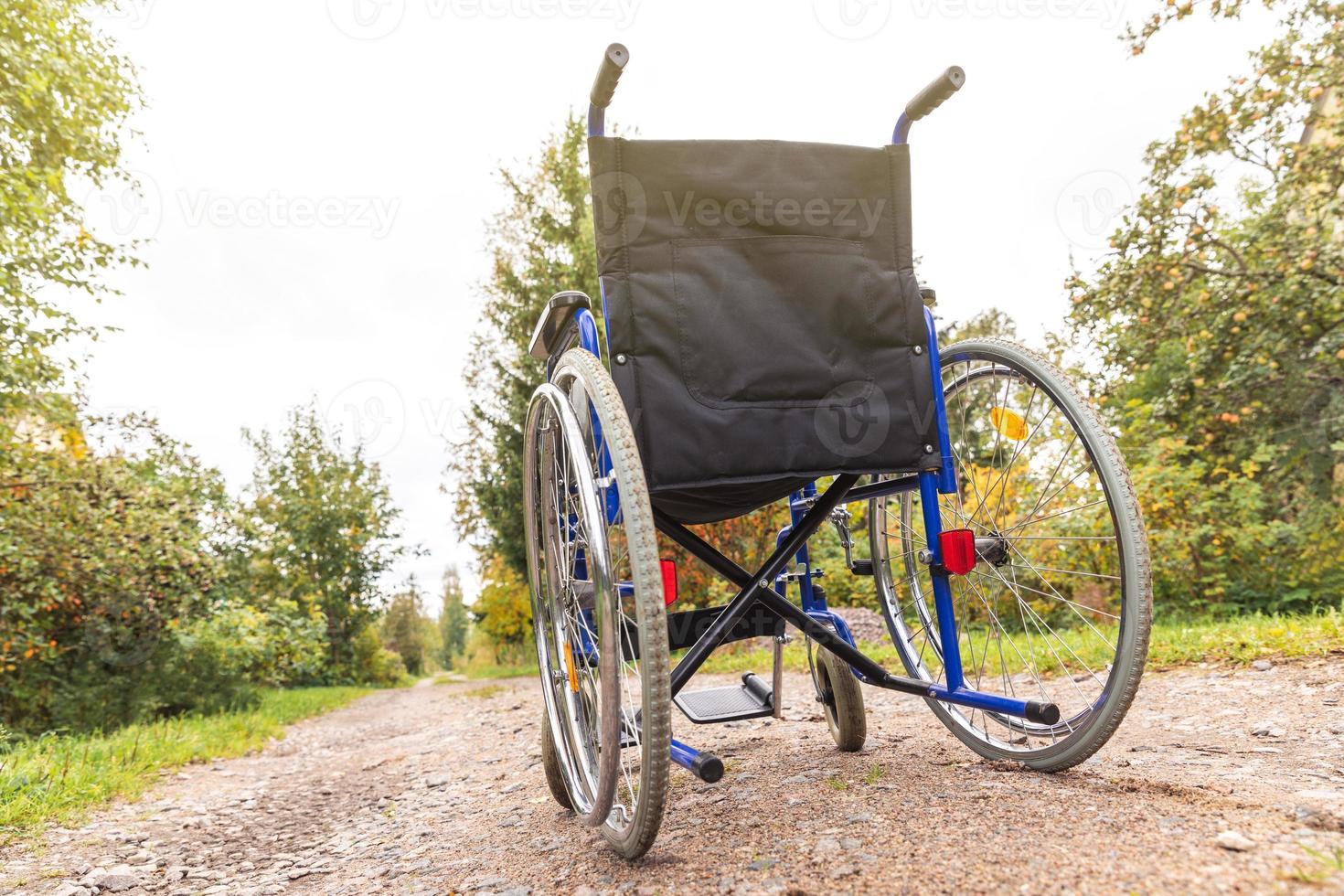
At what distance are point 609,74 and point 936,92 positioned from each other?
80cm

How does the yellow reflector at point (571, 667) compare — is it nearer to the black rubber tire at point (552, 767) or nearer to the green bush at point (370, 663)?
the black rubber tire at point (552, 767)

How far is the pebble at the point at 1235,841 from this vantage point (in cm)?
120

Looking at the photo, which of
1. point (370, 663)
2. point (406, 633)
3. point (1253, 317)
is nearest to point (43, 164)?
point (1253, 317)

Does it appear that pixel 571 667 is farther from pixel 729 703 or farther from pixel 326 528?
pixel 326 528

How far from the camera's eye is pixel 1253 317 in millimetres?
6660

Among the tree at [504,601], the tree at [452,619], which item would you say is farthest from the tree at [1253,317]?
the tree at [452,619]

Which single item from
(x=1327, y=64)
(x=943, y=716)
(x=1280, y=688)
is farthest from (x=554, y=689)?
(x=1327, y=64)

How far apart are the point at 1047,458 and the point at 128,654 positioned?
7.59 meters

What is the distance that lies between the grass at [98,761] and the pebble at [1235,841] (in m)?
3.60

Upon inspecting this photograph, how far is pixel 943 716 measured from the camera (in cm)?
224

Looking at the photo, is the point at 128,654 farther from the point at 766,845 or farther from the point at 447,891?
the point at 766,845

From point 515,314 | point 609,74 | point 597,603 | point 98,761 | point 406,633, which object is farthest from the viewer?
point 406,633

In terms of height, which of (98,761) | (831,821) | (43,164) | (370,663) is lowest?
(370,663)

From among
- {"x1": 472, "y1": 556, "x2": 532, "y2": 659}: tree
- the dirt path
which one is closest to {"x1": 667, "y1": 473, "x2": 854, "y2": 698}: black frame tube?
the dirt path
